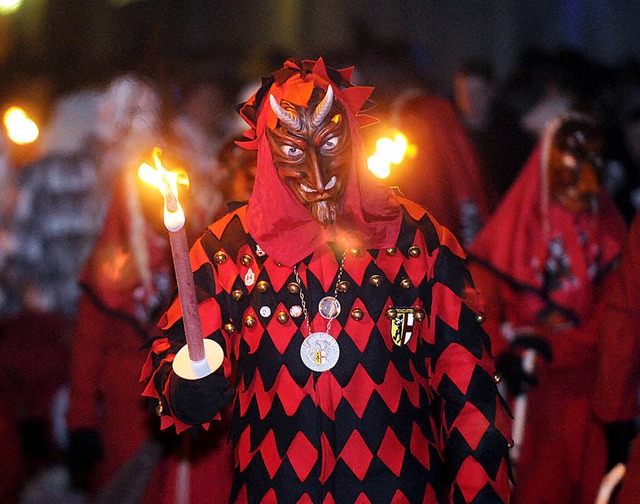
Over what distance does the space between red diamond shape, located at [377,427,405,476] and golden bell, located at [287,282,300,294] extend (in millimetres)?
528

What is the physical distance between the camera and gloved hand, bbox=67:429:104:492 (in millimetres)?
5000

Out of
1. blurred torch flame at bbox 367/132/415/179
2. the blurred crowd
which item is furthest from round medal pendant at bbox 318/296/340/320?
blurred torch flame at bbox 367/132/415/179

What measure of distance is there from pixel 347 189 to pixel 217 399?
82 centimetres

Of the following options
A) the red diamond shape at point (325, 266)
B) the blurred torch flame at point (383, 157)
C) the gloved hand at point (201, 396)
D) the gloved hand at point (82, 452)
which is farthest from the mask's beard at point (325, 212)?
the gloved hand at point (82, 452)

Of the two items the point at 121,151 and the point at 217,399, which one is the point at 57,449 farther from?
the point at 217,399

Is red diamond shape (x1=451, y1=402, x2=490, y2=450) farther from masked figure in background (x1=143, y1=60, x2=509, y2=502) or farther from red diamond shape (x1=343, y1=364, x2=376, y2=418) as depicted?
red diamond shape (x1=343, y1=364, x2=376, y2=418)

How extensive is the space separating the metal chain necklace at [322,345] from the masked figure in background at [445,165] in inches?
148

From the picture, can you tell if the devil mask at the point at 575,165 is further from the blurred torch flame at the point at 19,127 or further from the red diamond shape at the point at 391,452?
the blurred torch flame at the point at 19,127

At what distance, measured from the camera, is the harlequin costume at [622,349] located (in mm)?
4520

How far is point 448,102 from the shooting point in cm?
771

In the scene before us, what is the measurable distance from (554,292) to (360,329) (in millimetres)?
2804

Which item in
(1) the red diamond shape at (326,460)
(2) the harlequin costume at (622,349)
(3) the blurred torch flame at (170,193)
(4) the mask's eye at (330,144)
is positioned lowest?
(2) the harlequin costume at (622,349)

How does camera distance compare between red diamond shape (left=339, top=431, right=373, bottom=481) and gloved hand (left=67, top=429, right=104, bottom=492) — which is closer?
red diamond shape (left=339, top=431, right=373, bottom=481)

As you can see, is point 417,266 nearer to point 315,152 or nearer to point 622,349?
point 315,152
